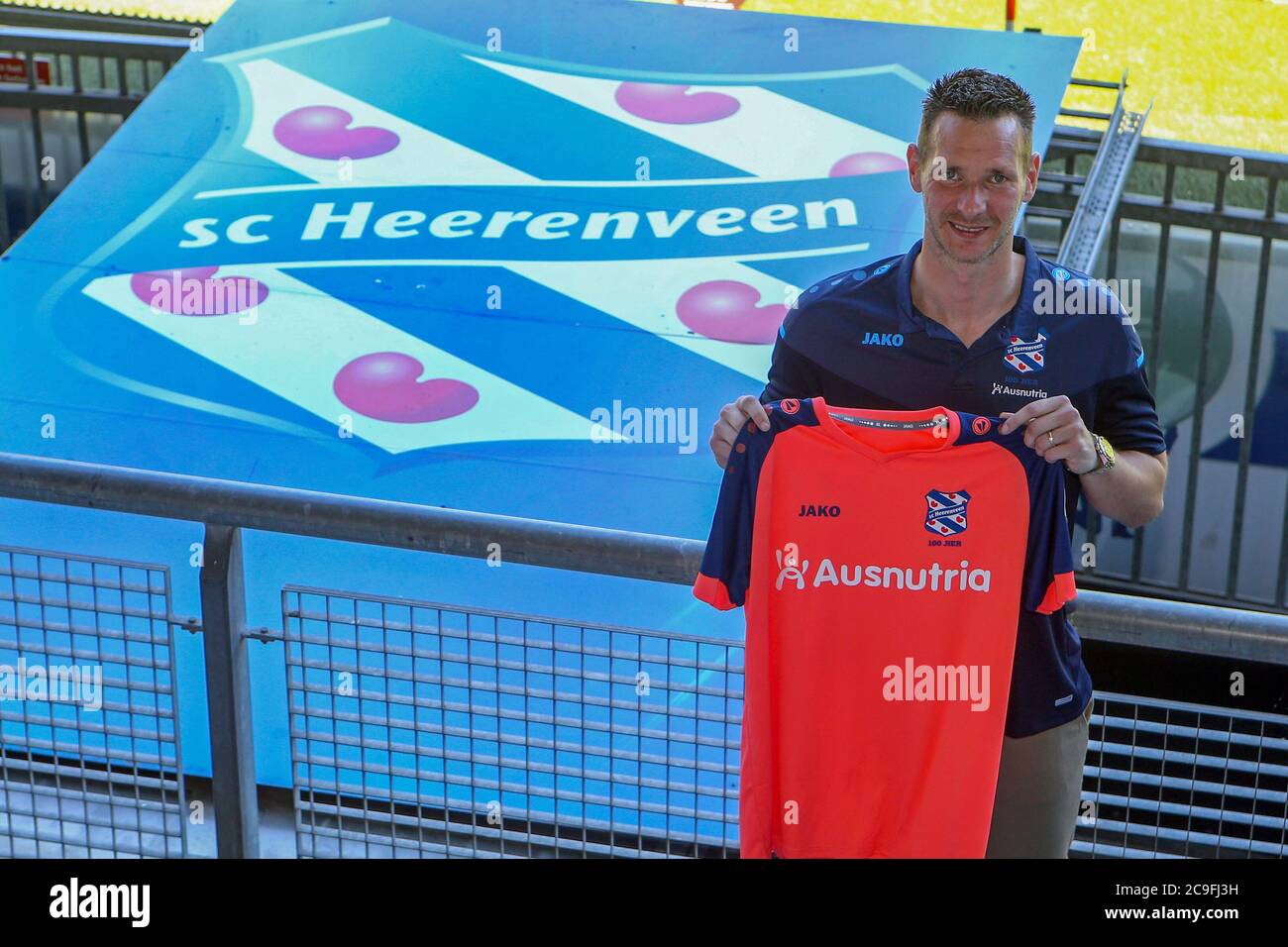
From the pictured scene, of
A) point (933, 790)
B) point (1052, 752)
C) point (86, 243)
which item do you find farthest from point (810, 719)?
point (86, 243)

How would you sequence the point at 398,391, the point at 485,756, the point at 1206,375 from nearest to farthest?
the point at 485,756
the point at 398,391
the point at 1206,375

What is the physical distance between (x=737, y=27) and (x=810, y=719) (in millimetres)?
7370

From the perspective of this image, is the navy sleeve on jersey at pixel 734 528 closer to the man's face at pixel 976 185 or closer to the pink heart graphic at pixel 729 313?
the man's face at pixel 976 185

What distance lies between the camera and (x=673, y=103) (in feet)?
28.6

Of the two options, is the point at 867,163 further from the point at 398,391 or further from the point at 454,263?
the point at 398,391

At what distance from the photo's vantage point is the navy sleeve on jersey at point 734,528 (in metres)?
2.71

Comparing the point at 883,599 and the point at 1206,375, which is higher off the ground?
the point at 883,599

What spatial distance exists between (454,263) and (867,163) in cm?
225

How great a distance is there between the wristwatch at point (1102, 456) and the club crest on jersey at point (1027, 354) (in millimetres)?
184

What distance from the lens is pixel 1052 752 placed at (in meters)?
2.78

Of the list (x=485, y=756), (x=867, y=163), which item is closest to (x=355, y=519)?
(x=485, y=756)

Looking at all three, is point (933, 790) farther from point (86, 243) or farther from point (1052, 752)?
point (86, 243)

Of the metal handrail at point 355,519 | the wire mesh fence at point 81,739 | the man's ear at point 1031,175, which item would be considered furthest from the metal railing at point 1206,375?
the wire mesh fence at point 81,739

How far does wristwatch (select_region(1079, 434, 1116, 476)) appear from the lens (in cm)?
262
